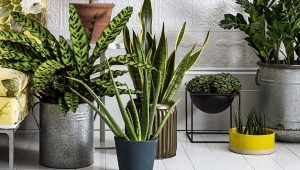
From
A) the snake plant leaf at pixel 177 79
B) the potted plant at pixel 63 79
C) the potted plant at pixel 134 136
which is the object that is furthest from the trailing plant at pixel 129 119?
the snake plant leaf at pixel 177 79

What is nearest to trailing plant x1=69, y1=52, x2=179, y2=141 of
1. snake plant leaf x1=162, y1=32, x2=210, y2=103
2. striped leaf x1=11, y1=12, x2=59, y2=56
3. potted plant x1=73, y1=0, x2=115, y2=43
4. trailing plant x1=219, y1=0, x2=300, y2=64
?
striped leaf x1=11, y1=12, x2=59, y2=56

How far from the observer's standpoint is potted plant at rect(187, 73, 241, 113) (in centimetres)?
346

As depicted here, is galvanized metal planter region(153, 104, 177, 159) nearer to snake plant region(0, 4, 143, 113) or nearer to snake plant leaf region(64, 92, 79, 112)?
snake plant region(0, 4, 143, 113)

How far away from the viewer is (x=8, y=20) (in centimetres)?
341

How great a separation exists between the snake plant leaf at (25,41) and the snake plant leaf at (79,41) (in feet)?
0.47

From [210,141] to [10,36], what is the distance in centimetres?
142

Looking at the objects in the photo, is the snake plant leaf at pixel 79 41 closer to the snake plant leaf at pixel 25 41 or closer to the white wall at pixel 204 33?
the snake plant leaf at pixel 25 41

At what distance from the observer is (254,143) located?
3.25m

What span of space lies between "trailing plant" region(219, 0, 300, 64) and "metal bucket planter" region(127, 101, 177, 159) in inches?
28.9

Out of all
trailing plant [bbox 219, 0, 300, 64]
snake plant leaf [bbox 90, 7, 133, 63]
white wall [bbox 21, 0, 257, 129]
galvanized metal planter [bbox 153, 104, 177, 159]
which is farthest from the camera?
white wall [bbox 21, 0, 257, 129]

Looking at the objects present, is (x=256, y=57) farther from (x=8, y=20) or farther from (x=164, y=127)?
(x=8, y=20)

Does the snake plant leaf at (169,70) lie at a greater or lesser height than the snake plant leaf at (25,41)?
lesser

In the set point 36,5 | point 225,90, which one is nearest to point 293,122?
point 225,90

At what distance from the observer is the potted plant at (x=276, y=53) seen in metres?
3.44
